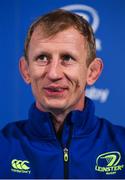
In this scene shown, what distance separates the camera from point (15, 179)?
1.13 meters

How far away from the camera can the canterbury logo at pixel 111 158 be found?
1146 mm

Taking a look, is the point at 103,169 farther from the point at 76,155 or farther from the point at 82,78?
the point at 82,78

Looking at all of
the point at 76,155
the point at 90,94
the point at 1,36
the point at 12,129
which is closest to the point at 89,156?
the point at 76,155

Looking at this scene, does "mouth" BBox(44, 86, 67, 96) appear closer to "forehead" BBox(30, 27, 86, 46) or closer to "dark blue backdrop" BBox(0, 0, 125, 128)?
"forehead" BBox(30, 27, 86, 46)

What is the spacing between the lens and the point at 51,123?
3.75ft

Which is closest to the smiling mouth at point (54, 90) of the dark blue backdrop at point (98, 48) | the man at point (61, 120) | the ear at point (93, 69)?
the man at point (61, 120)

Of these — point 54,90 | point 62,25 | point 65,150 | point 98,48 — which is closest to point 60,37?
point 62,25

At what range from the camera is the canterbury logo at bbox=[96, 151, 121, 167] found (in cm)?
115

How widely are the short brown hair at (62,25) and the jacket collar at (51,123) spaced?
0.15 m

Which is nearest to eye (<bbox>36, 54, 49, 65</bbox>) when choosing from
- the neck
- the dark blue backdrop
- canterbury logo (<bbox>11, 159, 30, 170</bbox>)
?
the neck

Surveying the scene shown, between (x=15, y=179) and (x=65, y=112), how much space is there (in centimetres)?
23

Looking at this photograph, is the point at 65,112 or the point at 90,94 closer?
the point at 65,112

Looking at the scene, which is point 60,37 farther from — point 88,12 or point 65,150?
point 88,12

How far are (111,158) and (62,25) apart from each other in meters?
0.39
